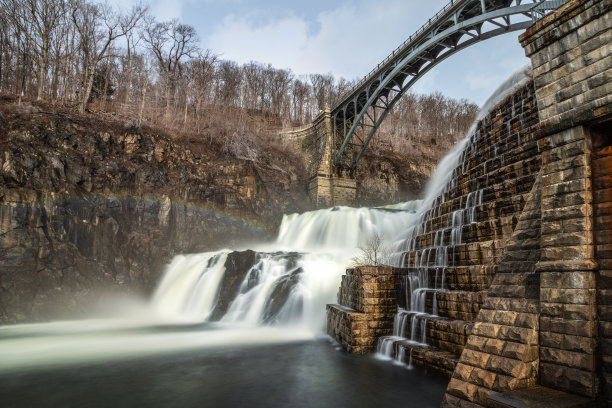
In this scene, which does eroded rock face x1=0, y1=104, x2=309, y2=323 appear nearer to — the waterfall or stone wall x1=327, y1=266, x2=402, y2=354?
the waterfall

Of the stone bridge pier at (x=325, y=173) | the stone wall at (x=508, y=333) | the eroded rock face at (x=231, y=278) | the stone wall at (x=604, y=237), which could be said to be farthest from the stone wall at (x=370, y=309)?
the stone bridge pier at (x=325, y=173)

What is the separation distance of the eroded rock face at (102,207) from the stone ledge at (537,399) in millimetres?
20977

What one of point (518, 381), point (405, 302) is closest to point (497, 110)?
point (405, 302)

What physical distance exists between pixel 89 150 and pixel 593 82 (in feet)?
84.0

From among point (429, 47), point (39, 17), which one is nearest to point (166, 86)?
point (39, 17)

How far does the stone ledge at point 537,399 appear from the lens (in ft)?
13.9

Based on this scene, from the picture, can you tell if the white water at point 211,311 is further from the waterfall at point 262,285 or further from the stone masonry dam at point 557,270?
the stone masonry dam at point 557,270

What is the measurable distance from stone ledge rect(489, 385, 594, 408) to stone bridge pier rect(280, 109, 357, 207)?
90.5ft

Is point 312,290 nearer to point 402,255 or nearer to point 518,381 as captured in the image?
point 402,255

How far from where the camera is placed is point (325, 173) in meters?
32.8

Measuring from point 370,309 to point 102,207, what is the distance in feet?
62.1

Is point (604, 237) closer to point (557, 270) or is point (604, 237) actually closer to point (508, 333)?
point (557, 270)

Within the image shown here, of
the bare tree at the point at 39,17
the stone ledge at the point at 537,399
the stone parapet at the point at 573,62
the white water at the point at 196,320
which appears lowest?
the white water at the point at 196,320

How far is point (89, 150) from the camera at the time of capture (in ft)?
74.1
